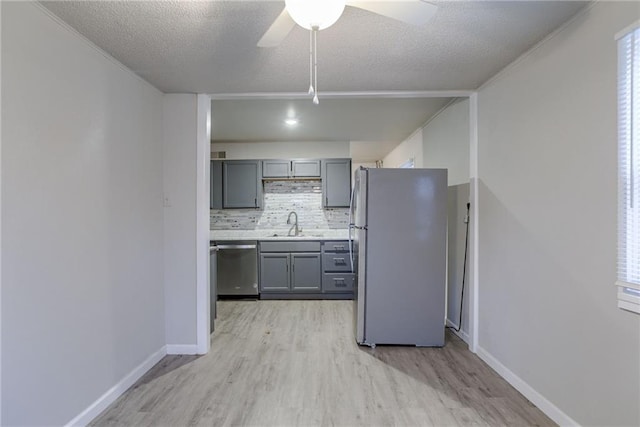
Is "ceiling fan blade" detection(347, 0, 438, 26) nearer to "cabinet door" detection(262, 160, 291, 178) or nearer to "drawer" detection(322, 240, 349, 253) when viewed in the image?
"drawer" detection(322, 240, 349, 253)

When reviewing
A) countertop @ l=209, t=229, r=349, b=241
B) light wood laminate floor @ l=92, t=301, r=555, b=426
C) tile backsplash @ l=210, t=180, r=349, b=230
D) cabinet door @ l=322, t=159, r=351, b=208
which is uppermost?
cabinet door @ l=322, t=159, r=351, b=208

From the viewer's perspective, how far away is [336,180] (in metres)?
4.78

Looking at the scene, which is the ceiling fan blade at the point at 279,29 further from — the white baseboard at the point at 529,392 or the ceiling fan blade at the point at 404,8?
the white baseboard at the point at 529,392

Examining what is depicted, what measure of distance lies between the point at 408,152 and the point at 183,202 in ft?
11.7

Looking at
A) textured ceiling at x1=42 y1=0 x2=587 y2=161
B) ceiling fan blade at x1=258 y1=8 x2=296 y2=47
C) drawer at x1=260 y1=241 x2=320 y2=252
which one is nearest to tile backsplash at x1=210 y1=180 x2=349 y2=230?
drawer at x1=260 y1=241 x2=320 y2=252

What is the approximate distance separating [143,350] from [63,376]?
77cm

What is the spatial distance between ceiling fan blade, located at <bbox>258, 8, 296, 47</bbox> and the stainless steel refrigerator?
152 centimetres

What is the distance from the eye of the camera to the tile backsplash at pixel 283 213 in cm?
503

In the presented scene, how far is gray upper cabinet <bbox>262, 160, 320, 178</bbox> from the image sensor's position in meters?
4.77

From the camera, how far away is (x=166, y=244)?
272 cm

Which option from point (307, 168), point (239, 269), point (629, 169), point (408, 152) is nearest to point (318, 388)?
point (629, 169)

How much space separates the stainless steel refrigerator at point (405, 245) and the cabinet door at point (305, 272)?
161 cm

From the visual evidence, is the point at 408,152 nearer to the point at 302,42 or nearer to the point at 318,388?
the point at 302,42

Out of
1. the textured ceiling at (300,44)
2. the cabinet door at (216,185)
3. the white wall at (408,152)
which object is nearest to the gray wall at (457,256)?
the textured ceiling at (300,44)
